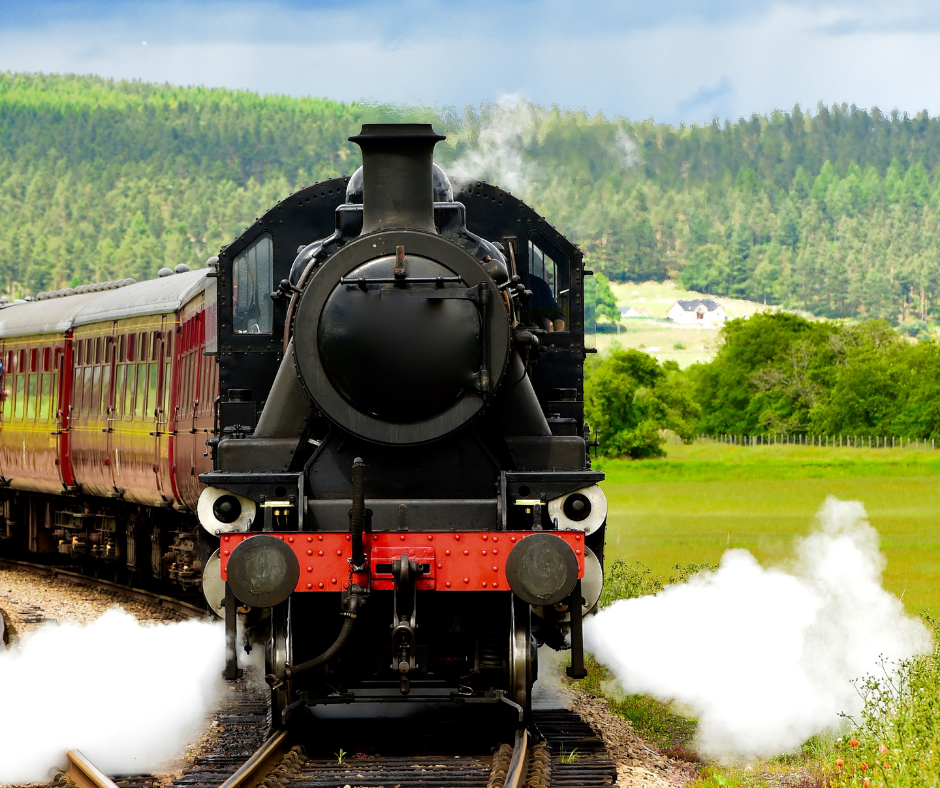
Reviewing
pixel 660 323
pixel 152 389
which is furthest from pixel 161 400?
pixel 660 323

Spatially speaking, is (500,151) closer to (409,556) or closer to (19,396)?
(409,556)

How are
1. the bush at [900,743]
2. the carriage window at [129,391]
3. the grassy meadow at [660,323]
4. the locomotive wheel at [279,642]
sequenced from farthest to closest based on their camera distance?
the grassy meadow at [660,323] → the carriage window at [129,391] → the locomotive wheel at [279,642] → the bush at [900,743]

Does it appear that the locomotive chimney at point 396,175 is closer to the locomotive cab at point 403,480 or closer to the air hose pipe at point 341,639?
the locomotive cab at point 403,480

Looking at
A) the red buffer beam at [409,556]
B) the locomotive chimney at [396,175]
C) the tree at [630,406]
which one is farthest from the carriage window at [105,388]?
the tree at [630,406]

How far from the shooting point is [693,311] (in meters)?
138

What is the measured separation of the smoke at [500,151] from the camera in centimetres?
1087

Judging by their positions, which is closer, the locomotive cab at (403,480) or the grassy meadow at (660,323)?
the locomotive cab at (403,480)

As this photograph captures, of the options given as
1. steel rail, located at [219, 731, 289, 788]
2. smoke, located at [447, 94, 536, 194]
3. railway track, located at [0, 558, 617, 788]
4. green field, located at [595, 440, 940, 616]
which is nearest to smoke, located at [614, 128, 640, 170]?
smoke, located at [447, 94, 536, 194]

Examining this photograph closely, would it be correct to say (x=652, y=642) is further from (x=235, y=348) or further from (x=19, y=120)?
(x=19, y=120)

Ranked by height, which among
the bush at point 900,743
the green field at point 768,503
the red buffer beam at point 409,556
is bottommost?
the green field at point 768,503

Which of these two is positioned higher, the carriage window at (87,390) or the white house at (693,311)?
the white house at (693,311)

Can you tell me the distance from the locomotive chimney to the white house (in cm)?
12804

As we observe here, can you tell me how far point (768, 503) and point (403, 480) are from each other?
2644cm

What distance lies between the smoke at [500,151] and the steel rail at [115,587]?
17.2 feet
